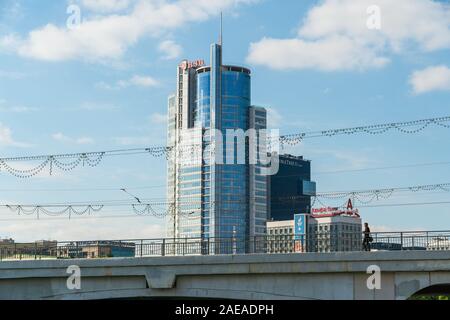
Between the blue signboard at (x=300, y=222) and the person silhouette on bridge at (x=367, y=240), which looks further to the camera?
the blue signboard at (x=300, y=222)

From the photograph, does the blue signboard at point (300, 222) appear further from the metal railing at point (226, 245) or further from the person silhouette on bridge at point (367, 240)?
the person silhouette on bridge at point (367, 240)

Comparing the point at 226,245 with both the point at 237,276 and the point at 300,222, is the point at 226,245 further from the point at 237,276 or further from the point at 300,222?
the point at 300,222

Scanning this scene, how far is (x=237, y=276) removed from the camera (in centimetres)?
3509

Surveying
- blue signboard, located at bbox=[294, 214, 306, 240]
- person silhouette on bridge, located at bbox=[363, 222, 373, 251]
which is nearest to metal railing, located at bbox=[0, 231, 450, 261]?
person silhouette on bridge, located at bbox=[363, 222, 373, 251]

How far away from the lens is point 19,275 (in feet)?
128

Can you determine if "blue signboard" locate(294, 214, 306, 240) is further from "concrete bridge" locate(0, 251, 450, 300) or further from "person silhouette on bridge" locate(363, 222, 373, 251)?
"person silhouette on bridge" locate(363, 222, 373, 251)

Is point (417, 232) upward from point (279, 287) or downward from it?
upward

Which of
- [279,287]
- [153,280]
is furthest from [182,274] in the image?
[279,287]

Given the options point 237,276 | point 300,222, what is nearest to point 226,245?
point 237,276

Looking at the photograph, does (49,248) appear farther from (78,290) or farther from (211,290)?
(211,290)

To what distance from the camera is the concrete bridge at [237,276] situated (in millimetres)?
31781

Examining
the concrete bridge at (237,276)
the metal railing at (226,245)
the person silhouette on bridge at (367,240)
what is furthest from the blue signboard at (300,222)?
the person silhouette on bridge at (367,240)

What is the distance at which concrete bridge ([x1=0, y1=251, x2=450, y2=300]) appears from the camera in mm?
31781
